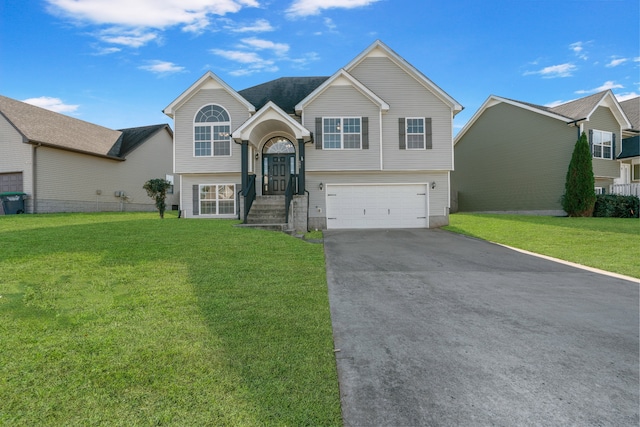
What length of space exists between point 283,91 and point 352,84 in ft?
13.7

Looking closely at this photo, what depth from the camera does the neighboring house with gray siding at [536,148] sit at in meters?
18.6

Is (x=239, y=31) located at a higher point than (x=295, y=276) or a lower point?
higher

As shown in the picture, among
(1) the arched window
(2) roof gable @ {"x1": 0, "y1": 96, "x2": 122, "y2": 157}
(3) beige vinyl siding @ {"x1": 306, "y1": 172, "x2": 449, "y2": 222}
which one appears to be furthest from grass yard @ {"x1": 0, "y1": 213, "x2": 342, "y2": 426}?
(2) roof gable @ {"x1": 0, "y1": 96, "x2": 122, "y2": 157}

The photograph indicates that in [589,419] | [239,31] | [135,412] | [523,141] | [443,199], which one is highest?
[239,31]

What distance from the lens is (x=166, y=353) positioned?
306cm

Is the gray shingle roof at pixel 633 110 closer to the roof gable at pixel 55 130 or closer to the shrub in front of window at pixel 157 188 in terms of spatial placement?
the shrub in front of window at pixel 157 188

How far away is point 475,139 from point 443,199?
1117 cm

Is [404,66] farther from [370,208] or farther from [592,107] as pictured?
[592,107]

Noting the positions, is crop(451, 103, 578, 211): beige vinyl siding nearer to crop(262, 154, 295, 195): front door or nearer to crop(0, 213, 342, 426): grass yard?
crop(262, 154, 295, 195): front door

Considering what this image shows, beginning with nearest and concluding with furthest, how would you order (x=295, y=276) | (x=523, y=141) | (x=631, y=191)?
(x=295, y=276) → (x=631, y=191) → (x=523, y=141)

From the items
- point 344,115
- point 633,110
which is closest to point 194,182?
point 344,115

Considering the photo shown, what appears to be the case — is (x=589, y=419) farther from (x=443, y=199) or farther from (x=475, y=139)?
(x=475, y=139)

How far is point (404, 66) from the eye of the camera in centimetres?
1502

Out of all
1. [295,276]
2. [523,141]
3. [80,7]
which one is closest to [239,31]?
[80,7]
